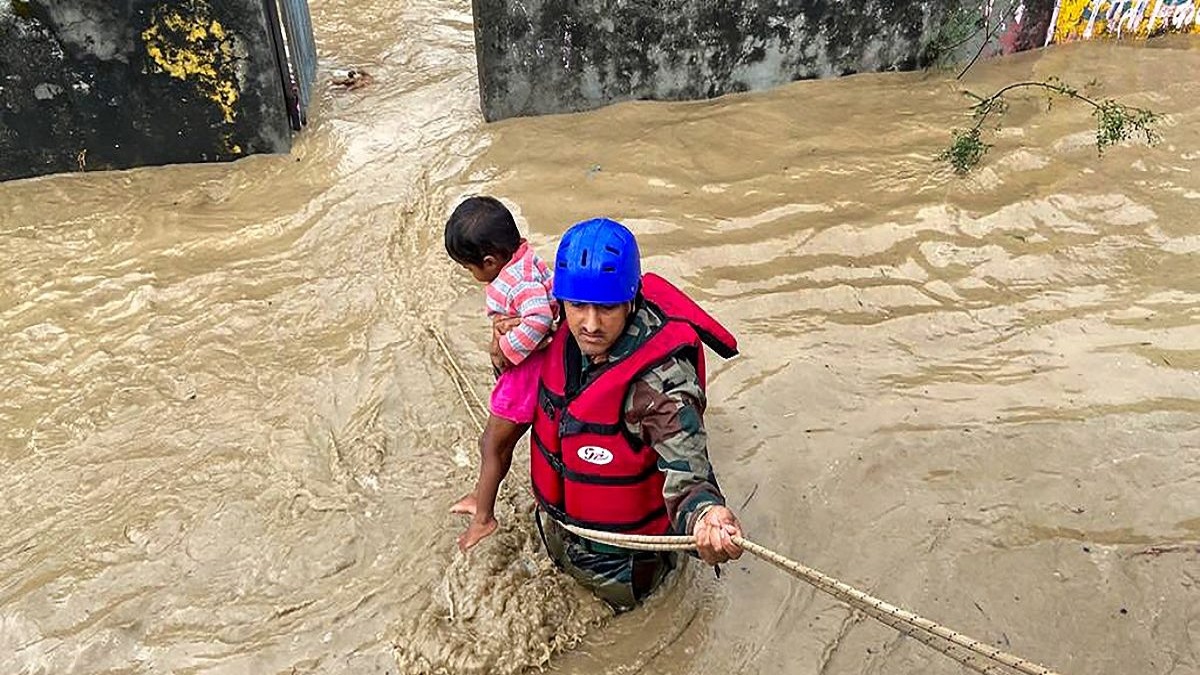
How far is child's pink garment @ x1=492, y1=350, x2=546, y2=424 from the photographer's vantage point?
2710 mm

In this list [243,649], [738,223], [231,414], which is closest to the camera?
[243,649]

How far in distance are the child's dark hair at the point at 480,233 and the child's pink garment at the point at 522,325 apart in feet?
0.22

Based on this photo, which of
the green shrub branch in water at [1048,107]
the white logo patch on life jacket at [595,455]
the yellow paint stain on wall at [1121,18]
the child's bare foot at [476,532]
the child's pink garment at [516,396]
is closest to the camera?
the white logo patch on life jacket at [595,455]

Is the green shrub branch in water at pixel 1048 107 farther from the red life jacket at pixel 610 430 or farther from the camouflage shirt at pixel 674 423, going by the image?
the camouflage shirt at pixel 674 423

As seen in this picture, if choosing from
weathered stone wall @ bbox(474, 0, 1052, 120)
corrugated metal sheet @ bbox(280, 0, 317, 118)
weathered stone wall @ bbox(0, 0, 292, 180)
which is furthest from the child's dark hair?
corrugated metal sheet @ bbox(280, 0, 317, 118)

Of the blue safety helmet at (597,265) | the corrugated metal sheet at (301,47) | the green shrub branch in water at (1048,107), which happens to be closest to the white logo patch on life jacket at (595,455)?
the blue safety helmet at (597,265)

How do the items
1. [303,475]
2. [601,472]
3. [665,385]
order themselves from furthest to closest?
[303,475]
[601,472]
[665,385]

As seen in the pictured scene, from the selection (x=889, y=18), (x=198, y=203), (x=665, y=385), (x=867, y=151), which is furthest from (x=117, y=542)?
(x=889, y=18)

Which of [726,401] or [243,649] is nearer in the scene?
[243,649]

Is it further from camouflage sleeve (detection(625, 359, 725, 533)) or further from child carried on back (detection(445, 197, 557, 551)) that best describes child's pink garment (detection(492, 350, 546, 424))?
camouflage sleeve (detection(625, 359, 725, 533))

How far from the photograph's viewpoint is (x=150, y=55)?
500cm

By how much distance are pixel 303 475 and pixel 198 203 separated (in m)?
2.30

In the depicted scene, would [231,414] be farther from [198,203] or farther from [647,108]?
[647,108]

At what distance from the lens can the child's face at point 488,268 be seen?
2.69 metres
